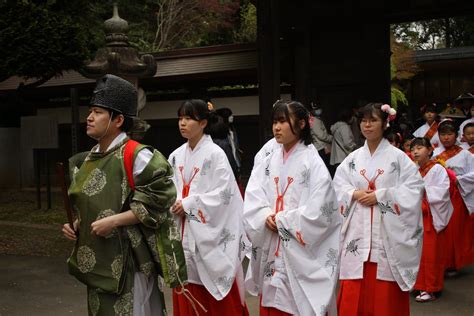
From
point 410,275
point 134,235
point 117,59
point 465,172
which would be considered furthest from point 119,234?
point 117,59

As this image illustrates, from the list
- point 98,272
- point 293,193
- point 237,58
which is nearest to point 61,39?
point 237,58

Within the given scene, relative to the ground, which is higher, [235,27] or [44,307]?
[235,27]

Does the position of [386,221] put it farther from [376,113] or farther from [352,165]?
[376,113]

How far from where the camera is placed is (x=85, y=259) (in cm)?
336

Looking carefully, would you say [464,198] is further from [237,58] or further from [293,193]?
[237,58]

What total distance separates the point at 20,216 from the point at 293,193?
29.1 feet

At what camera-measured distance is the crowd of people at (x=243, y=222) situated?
3346 millimetres

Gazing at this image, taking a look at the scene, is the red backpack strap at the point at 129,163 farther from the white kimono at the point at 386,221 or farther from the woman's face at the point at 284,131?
the white kimono at the point at 386,221

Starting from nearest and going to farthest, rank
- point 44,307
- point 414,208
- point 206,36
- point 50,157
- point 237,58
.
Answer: point 414,208
point 44,307
point 237,58
point 50,157
point 206,36

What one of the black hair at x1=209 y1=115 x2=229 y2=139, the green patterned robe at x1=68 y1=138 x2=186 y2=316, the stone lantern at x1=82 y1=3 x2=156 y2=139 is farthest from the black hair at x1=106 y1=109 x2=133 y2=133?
the stone lantern at x1=82 y1=3 x2=156 y2=139

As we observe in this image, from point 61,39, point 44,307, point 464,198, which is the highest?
point 61,39

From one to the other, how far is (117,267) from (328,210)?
67.2 inches

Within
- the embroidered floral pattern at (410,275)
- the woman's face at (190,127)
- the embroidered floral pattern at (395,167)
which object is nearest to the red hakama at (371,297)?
the embroidered floral pattern at (410,275)

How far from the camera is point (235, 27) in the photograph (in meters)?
25.2
